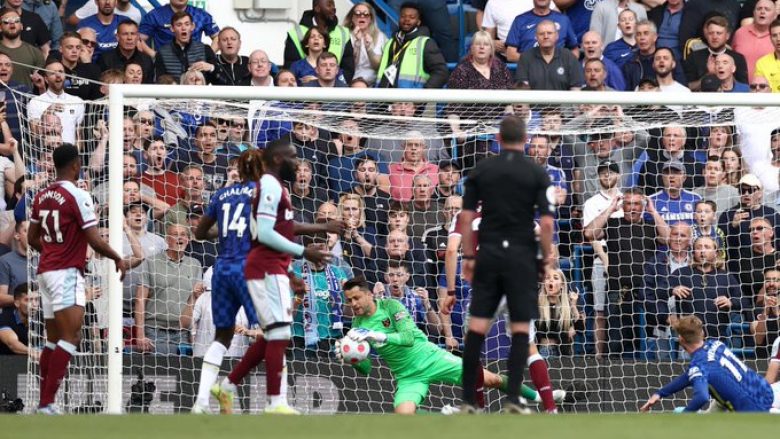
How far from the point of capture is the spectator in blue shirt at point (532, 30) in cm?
1641

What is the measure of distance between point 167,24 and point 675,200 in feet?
19.5

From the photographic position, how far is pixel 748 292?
1383 centimetres

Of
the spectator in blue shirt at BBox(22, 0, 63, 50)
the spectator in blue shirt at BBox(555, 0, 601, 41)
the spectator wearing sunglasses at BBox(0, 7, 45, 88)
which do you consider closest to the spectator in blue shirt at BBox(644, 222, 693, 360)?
the spectator in blue shirt at BBox(555, 0, 601, 41)

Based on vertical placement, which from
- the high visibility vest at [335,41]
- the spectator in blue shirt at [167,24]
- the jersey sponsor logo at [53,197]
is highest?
the spectator in blue shirt at [167,24]

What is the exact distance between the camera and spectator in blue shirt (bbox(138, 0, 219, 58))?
16.5 metres

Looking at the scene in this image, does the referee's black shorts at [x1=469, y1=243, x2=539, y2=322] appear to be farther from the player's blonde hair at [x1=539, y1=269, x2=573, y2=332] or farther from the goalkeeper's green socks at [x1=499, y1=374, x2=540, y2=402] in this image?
the player's blonde hair at [x1=539, y1=269, x2=573, y2=332]

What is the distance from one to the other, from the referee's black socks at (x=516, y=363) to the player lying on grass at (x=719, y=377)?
278 cm

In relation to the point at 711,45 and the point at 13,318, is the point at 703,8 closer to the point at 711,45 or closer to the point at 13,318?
the point at 711,45

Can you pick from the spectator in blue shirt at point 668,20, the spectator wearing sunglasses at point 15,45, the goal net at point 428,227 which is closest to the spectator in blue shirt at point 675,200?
the goal net at point 428,227

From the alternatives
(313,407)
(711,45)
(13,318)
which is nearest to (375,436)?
(313,407)

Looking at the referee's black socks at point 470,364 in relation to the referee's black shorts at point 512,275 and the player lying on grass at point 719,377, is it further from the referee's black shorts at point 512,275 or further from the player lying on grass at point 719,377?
the player lying on grass at point 719,377

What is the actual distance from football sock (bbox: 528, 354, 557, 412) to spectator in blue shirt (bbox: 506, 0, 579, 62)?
518 cm

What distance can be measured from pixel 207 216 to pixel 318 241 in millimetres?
3031

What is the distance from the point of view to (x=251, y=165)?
10914 millimetres
